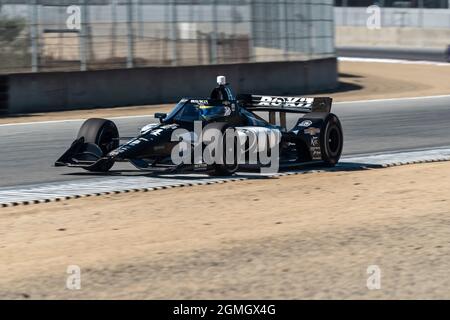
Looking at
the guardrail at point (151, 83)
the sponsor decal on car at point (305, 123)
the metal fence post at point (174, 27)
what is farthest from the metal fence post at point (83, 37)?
the sponsor decal on car at point (305, 123)

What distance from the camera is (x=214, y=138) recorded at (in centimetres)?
1441

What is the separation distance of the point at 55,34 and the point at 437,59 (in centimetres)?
2438

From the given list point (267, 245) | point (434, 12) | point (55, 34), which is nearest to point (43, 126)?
point (55, 34)

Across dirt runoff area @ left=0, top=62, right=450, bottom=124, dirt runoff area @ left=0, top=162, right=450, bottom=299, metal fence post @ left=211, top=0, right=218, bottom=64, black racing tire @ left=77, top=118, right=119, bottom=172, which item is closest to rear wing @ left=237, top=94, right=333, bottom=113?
black racing tire @ left=77, top=118, right=119, bottom=172

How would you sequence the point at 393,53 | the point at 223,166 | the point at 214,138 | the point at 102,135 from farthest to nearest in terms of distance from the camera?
the point at 393,53 < the point at 102,135 < the point at 223,166 < the point at 214,138

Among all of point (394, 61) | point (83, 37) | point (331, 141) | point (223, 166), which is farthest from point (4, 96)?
point (394, 61)

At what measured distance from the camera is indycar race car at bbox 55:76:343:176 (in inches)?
573

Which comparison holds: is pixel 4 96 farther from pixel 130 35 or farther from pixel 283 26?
pixel 283 26

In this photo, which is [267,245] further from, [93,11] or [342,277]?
[93,11]

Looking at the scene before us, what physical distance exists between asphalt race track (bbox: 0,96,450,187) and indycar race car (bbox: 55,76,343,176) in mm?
536

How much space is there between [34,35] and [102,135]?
38.0 feet

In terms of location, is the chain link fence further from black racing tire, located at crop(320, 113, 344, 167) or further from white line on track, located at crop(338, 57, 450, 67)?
black racing tire, located at crop(320, 113, 344, 167)

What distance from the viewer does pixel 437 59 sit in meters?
46.8

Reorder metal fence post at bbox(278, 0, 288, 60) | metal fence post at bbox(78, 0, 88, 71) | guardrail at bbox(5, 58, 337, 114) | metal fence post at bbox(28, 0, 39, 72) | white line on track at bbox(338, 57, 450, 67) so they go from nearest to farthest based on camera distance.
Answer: guardrail at bbox(5, 58, 337, 114) < metal fence post at bbox(28, 0, 39, 72) < metal fence post at bbox(78, 0, 88, 71) < metal fence post at bbox(278, 0, 288, 60) < white line on track at bbox(338, 57, 450, 67)
